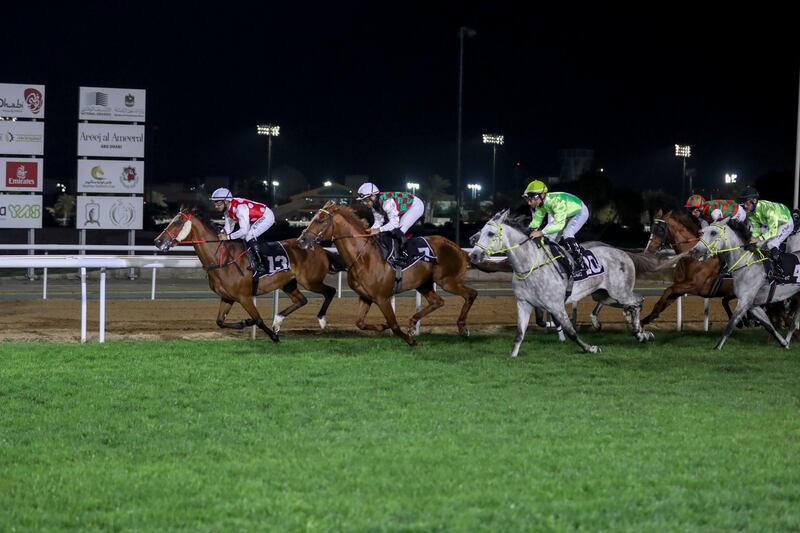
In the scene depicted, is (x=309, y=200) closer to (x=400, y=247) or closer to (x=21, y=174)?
(x=21, y=174)

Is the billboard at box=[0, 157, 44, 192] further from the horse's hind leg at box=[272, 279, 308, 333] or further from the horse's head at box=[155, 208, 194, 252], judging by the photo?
the horse's head at box=[155, 208, 194, 252]

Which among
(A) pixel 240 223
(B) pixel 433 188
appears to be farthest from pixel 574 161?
(A) pixel 240 223

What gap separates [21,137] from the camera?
22.3 meters

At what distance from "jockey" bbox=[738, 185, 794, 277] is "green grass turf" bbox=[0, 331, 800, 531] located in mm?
1702

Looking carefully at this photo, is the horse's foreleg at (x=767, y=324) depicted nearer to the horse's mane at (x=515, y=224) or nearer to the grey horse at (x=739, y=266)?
the grey horse at (x=739, y=266)

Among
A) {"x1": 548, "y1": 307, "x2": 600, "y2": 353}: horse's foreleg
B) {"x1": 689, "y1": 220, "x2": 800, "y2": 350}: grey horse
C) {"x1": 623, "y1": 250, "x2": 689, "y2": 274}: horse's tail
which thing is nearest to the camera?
{"x1": 548, "y1": 307, "x2": 600, "y2": 353}: horse's foreleg

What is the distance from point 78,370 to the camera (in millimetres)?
9430

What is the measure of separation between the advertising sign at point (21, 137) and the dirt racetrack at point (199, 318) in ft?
21.5

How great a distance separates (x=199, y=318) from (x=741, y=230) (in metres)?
7.60

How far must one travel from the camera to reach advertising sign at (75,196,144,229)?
22578 mm

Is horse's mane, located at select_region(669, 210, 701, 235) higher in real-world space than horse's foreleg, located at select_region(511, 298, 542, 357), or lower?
higher

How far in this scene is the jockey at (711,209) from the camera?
13.5m

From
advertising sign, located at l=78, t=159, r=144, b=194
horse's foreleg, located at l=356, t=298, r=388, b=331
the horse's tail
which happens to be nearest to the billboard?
advertising sign, located at l=78, t=159, r=144, b=194

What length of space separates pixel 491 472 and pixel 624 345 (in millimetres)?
6674
